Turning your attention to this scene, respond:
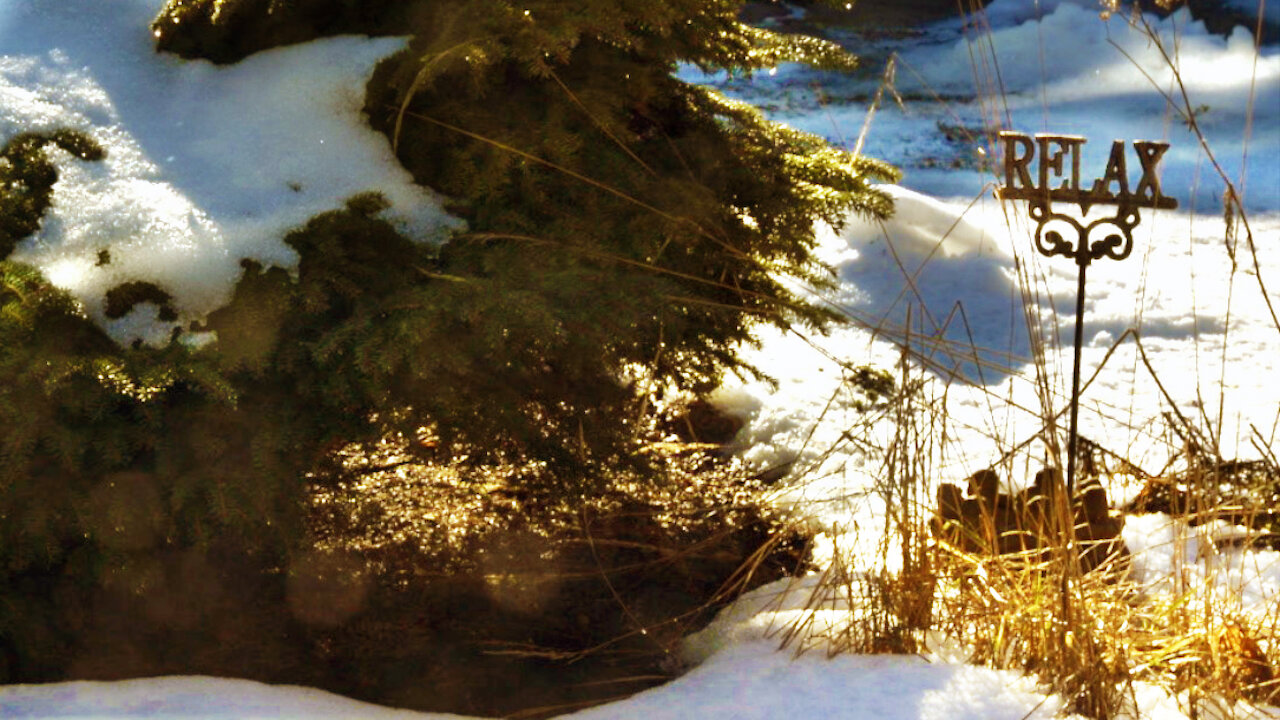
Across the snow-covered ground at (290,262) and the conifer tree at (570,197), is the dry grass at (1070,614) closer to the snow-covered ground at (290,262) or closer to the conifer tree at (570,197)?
the snow-covered ground at (290,262)

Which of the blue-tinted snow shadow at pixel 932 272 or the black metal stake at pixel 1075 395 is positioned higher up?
the blue-tinted snow shadow at pixel 932 272

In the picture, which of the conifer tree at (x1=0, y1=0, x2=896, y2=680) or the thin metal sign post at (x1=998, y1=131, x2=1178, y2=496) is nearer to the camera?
the conifer tree at (x1=0, y1=0, x2=896, y2=680)

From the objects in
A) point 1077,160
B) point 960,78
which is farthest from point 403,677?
point 960,78

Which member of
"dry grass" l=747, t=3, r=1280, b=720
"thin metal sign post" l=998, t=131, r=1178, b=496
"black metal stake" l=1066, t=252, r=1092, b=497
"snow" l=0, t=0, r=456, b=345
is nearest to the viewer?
"dry grass" l=747, t=3, r=1280, b=720

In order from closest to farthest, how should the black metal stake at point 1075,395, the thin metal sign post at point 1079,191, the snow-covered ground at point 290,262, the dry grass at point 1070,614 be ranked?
1. the dry grass at point 1070,614
2. the snow-covered ground at point 290,262
3. the black metal stake at point 1075,395
4. the thin metal sign post at point 1079,191

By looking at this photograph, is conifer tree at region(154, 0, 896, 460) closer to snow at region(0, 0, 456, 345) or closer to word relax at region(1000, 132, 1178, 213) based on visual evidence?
snow at region(0, 0, 456, 345)

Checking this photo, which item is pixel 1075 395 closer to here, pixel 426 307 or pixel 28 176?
pixel 426 307

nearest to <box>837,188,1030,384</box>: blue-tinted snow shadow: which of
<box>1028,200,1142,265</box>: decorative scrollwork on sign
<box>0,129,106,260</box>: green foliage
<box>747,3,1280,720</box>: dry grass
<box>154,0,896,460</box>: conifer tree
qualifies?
<box>1028,200,1142,265</box>: decorative scrollwork on sign

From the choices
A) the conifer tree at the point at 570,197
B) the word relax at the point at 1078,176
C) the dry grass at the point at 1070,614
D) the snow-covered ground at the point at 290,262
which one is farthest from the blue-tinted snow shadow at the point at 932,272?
the dry grass at the point at 1070,614

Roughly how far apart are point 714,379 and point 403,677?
1047 millimetres

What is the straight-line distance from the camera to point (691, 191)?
256 centimetres

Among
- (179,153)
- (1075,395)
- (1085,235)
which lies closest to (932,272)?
(1085,235)

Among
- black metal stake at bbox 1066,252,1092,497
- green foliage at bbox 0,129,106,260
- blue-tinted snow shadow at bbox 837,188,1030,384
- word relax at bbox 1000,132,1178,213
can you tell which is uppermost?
blue-tinted snow shadow at bbox 837,188,1030,384

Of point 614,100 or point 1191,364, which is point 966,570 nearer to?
point 614,100
